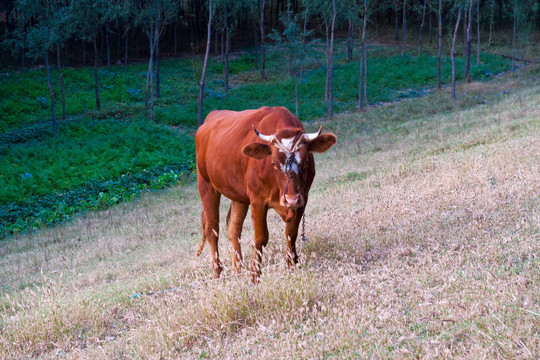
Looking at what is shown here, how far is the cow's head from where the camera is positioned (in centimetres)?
577

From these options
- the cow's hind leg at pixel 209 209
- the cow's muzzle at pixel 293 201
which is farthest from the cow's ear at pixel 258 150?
the cow's hind leg at pixel 209 209

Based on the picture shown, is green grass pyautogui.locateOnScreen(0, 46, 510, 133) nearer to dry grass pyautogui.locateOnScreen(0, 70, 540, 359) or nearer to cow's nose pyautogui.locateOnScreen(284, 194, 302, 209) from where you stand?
dry grass pyautogui.locateOnScreen(0, 70, 540, 359)

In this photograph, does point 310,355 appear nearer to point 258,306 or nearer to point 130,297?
point 258,306

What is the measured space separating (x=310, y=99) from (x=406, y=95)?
840 centimetres

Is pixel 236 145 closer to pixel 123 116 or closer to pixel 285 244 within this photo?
pixel 285 244

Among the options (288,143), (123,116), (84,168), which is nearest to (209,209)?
(288,143)

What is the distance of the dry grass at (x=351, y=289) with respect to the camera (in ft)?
13.0

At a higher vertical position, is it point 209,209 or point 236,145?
point 236,145

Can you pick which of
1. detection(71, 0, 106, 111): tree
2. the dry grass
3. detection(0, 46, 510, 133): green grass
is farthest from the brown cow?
detection(71, 0, 106, 111): tree

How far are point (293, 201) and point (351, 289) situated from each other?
1190 mm

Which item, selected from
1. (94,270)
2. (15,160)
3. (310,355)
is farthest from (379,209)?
(15,160)

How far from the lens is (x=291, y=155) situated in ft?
19.3

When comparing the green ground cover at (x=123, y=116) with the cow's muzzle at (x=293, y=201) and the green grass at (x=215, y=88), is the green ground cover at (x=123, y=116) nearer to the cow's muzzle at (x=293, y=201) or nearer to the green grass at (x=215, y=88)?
the green grass at (x=215, y=88)

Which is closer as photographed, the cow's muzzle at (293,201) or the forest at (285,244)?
the forest at (285,244)
